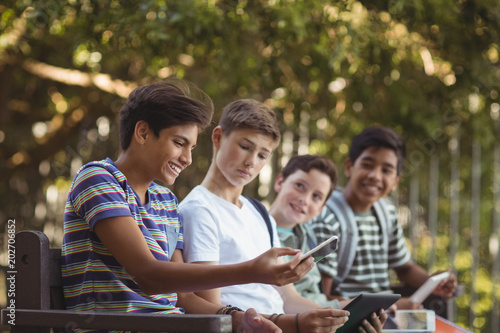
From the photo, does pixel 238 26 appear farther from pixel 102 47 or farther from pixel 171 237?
pixel 171 237

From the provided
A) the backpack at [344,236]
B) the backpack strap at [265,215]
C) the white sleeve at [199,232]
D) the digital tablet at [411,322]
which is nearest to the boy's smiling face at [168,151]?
the white sleeve at [199,232]

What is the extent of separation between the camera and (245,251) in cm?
230

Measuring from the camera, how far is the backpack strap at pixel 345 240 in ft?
10.6

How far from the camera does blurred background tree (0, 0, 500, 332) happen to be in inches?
152

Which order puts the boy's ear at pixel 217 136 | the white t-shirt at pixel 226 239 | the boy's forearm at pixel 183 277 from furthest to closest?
the boy's ear at pixel 217 136 < the white t-shirt at pixel 226 239 < the boy's forearm at pixel 183 277

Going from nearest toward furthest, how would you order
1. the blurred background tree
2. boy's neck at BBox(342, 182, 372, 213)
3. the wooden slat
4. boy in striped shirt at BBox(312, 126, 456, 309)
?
the wooden slat, boy in striped shirt at BBox(312, 126, 456, 309), boy's neck at BBox(342, 182, 372, 213), the blurred background tree

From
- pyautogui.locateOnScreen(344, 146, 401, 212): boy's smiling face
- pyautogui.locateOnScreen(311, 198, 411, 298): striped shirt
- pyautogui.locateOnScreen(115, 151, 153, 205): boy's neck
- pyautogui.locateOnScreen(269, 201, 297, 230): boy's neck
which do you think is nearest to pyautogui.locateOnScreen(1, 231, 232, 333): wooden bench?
pyautogui.locateOnScreen(115, 151, 153, 205): boy's neck

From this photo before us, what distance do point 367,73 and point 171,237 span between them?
10.3ft

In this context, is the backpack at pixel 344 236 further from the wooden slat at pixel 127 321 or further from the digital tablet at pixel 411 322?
the wooden slat at pixel 127 321

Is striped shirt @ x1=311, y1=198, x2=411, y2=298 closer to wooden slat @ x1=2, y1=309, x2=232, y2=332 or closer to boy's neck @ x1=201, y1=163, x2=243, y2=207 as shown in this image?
boy's neck @ x1=201, y1=163, x2=243, y2=207

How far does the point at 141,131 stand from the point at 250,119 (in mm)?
512

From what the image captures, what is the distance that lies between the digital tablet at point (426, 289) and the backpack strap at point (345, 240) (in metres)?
0.32

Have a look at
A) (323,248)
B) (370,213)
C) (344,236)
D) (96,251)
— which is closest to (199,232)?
(96,251)

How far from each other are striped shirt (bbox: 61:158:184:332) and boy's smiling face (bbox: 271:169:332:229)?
104 cm
